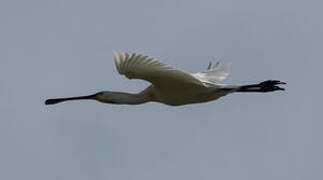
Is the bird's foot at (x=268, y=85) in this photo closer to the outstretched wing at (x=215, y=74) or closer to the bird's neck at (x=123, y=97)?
the outstretched wing at (x=215, y=74)

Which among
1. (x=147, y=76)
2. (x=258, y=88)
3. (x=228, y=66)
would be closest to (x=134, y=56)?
(x=147, y=76)

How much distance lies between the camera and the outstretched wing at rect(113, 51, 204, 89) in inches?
685

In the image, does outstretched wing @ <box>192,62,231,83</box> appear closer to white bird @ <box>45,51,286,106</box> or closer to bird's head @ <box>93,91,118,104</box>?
white bird @ <box>45,51,286,106</box>

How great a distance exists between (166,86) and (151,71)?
135 cm

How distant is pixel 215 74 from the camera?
22.0 m

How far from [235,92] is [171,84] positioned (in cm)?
142

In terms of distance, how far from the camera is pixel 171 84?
62.6 ft

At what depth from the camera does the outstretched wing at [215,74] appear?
70.6ft

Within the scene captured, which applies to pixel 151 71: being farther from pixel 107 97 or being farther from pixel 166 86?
pixel 107 97

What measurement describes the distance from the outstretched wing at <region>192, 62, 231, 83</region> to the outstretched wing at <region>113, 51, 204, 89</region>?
7.66 ft

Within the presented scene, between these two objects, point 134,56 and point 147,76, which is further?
point 147,76

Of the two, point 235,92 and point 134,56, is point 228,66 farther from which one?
point 134,56

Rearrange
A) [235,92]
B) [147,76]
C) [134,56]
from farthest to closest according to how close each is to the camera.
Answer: [235,92] → [147,76] → [134,56]

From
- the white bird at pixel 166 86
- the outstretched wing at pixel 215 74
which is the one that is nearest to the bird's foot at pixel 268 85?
the white bird at pixel 166 86
